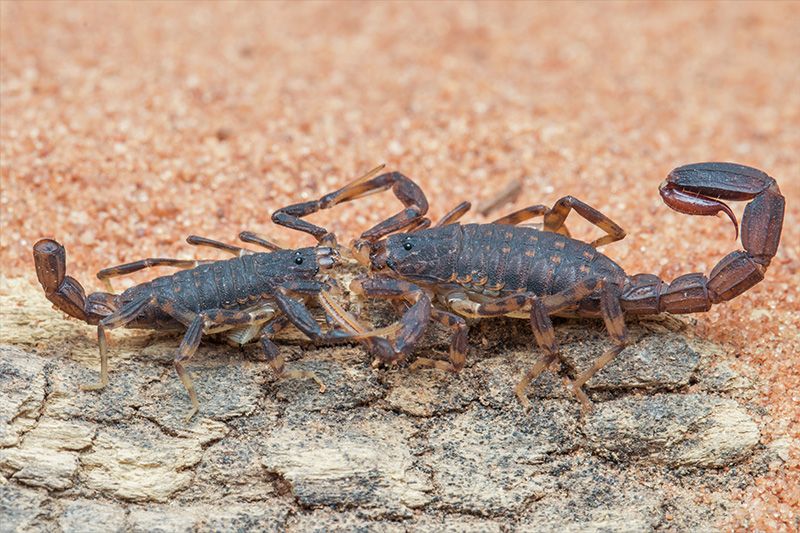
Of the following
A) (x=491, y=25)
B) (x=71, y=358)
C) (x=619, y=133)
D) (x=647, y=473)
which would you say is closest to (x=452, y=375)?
(x=647, y=473)

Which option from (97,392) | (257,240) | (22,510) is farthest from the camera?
(257,240)

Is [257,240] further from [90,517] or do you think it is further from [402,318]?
[90,517]

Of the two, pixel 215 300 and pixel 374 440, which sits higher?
pixel 215 300

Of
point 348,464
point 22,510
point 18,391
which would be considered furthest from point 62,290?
point 348,464

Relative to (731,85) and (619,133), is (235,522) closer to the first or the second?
(619,133)

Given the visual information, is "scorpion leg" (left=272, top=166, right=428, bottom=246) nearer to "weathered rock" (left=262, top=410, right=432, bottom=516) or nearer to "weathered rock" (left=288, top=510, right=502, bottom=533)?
"weathered rock" (left=262, top=410, right=432, bottom=516)

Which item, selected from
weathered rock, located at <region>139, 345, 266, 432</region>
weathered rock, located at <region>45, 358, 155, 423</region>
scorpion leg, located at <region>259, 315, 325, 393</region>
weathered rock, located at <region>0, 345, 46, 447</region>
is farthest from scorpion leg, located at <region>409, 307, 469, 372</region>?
weathered rock, located at <region>0, 345, 46, 447</region>

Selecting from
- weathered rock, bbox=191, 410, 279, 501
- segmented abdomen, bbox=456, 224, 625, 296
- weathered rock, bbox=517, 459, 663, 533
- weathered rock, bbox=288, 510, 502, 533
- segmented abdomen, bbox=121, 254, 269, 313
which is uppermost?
segmented abdomen, bbox=121, 254, 269, 313
